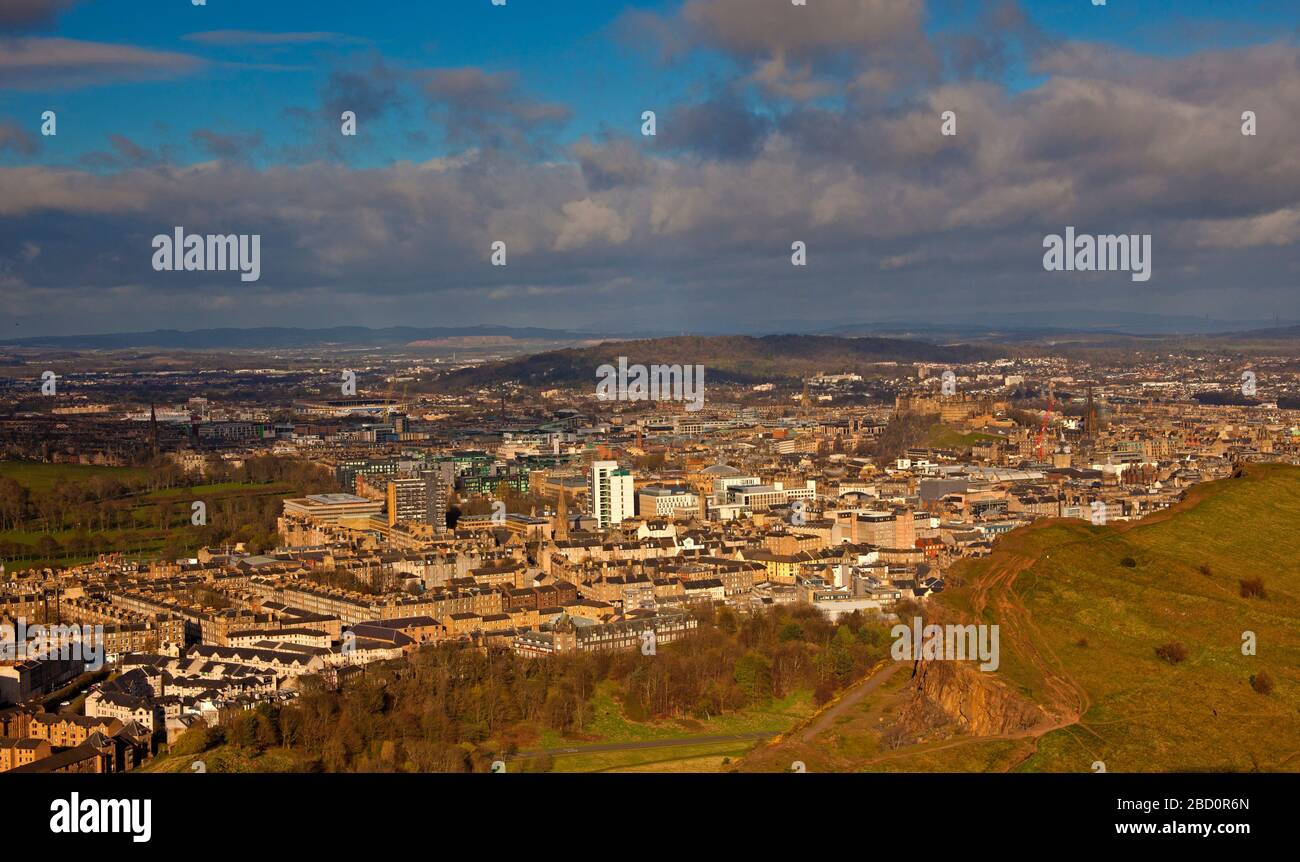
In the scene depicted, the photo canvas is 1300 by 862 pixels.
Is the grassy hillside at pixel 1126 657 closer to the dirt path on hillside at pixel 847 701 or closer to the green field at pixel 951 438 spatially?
the dirt path on hillside at pixel 847 701

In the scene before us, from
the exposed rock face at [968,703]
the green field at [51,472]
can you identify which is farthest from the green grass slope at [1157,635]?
the green field at [51,472]

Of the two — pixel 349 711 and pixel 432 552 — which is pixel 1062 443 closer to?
pixel 432 552

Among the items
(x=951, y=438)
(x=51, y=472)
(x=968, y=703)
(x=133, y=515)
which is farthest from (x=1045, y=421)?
(x=968, y=703)

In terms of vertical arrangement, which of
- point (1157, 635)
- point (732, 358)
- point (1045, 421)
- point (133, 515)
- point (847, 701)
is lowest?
point (133, 515)

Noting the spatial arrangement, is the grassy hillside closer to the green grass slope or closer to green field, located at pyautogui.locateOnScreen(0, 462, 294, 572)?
the green grass slope

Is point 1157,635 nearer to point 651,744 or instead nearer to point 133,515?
point 651,744

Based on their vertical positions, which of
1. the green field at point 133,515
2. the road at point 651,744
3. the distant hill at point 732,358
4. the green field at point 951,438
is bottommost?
the road at point 651,744
